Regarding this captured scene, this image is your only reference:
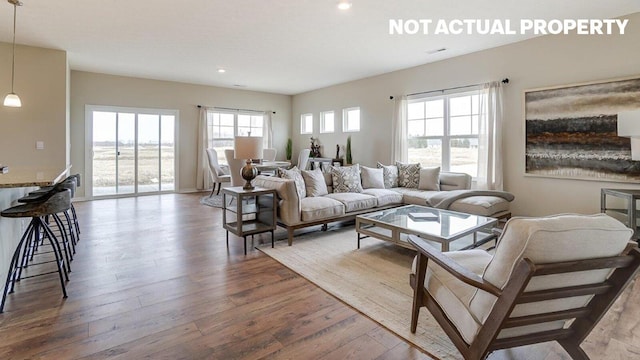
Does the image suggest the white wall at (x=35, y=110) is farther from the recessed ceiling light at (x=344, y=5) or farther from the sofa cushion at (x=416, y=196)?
the sofa cushion at (x=416, y=196)

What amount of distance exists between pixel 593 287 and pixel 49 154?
22.6 ft

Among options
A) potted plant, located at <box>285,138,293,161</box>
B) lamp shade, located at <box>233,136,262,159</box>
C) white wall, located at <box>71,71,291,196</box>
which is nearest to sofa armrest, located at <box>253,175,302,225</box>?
lamp shade, located at <box>233,136,262,159</box>

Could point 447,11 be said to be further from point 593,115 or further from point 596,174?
point 596,174

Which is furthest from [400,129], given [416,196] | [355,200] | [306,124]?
[306,124]

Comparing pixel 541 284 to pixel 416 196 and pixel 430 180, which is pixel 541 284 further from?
pixel 430 180

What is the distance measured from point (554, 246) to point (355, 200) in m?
3.16

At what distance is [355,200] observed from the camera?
4344mm

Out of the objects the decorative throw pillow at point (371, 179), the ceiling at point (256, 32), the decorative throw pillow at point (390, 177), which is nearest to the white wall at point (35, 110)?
the ceiling at point (256, 32)

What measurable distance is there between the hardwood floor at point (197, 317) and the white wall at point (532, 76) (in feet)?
6.74

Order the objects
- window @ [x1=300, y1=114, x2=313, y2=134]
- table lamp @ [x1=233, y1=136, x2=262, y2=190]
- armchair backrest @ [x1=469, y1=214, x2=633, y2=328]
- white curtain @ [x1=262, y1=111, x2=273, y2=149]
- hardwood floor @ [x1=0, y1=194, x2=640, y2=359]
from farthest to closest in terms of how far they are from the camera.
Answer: white curtain @ [x1=262, y1=111, x2=273, y2=149] < window @ [x1=300, y1=114, x2=313, y2=134] < table lamp @ [x1=233, y1=136, x2=262, y2=190] < hardwood floor @ [x1=0, y1=194, x2=640, y2=359] < armchair backrest @ [x1=469, y1=214, x2=633, y2=328]

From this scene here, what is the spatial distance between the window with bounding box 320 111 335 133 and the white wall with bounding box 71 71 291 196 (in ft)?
4.70

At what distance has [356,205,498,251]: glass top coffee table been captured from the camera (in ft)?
9.80

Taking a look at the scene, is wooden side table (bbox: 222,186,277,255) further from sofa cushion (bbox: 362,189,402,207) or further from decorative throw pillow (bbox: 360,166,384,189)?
decorative throw pillow (bbox: 360,166,384,189)

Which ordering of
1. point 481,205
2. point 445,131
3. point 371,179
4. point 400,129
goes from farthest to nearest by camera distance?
1. point 400,129
2. point 445,131
3. point 371,179
4. point 481,205
